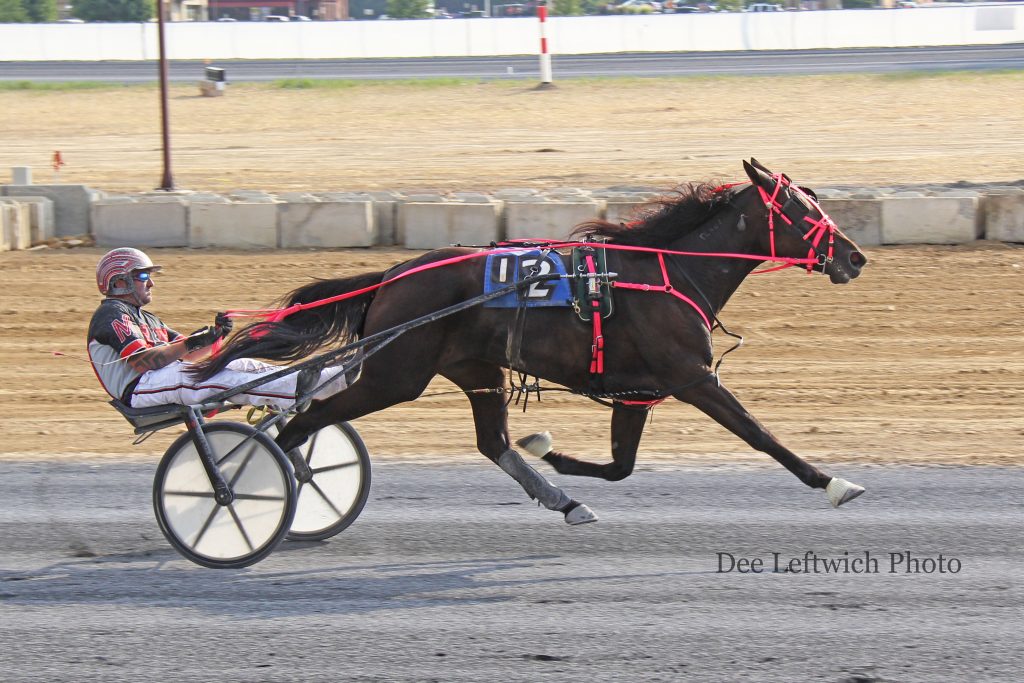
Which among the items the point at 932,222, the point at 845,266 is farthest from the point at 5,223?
the point at 845,266

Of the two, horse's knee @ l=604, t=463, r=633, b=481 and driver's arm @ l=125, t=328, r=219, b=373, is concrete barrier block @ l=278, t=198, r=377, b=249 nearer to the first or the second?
horse's knee @ l=604, t=463, r=633, b=481

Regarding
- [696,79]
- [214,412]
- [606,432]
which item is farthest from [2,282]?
[696,79]

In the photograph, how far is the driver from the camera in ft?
19.5

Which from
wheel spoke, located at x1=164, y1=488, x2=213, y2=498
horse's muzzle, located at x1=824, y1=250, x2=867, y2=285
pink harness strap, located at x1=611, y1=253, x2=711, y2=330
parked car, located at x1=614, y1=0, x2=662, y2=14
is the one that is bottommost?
wheel spoke, located at x1=164, y1=488, x2=213, y2=498

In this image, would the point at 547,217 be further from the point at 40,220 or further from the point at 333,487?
the point at 333,487

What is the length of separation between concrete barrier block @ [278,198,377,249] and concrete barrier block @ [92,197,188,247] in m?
1.15

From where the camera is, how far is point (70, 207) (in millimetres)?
14852

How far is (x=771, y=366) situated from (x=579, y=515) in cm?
491

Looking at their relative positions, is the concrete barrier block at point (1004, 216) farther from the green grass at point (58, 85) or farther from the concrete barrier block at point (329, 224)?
the green grass at point (58, 85)

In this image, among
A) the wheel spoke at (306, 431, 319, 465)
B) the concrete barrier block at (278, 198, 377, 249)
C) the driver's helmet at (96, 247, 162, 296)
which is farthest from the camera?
the concrete barrier block at (278, 198, 377, 249)

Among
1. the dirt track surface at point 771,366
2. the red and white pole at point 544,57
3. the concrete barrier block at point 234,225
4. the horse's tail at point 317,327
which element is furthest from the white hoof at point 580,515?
the red and white pole at point 544,57

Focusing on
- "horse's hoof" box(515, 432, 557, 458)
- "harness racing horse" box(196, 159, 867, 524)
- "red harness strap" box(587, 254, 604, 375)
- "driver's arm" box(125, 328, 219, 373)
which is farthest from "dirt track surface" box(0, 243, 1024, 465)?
"driver's arm" box(125, 328, 219, 373)

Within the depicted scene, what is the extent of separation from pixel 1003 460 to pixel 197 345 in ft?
16.0

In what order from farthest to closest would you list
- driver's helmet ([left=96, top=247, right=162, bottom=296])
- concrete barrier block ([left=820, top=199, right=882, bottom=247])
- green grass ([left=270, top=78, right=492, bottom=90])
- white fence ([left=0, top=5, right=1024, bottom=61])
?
white fence ([left=0, top=5, right=1024, bottom=61]), green grass ([left=270, top=78, right=492, bottom=90]), concrete barrier block ([left=820, top=199, right=882, bottom=247]), driver's helmet ([left=96, top=247, right=162, bottom=296])
